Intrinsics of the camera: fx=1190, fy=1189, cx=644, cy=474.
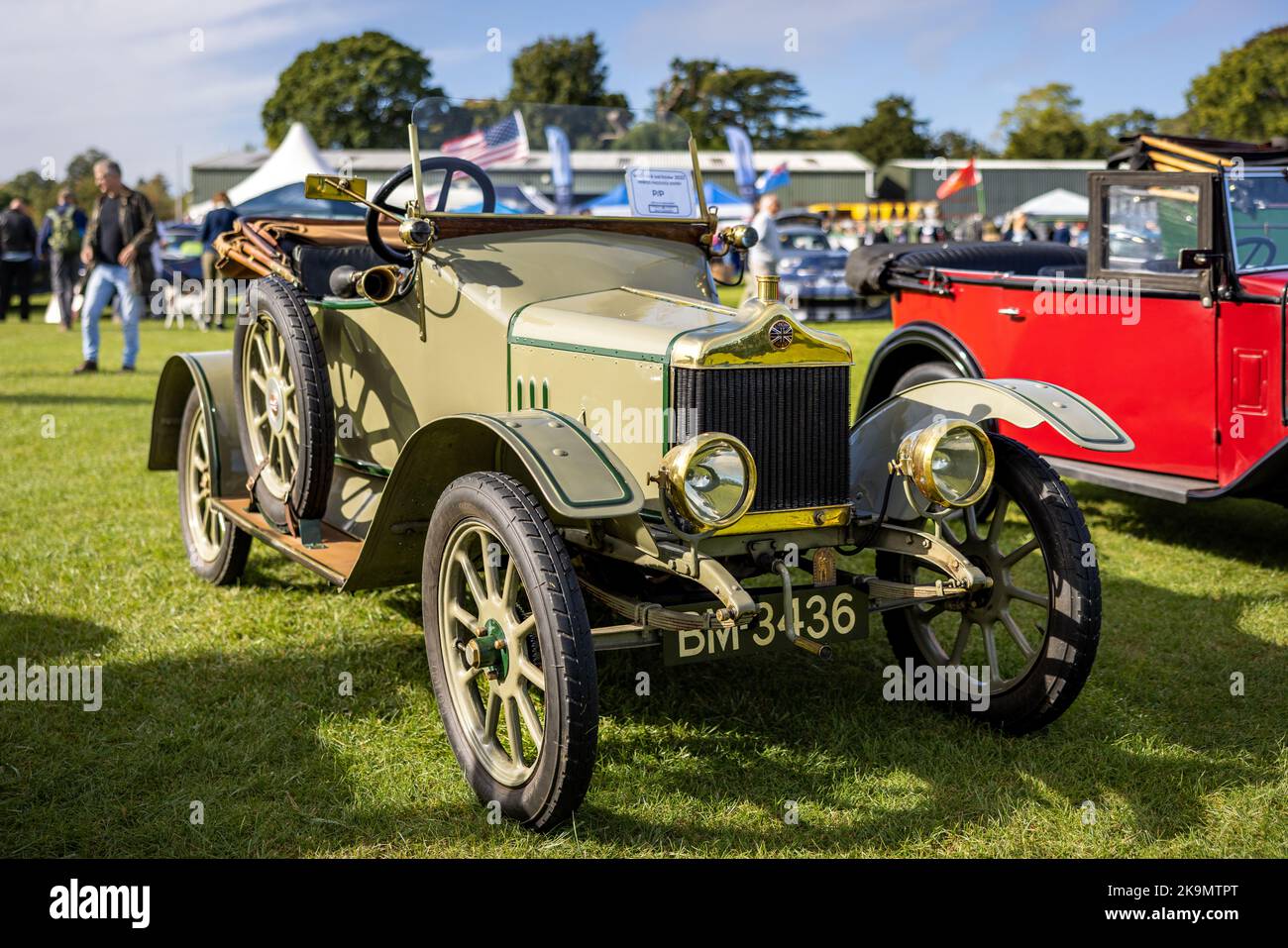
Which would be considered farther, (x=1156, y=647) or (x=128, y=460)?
(x=128, y=460)

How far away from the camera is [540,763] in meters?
3.06

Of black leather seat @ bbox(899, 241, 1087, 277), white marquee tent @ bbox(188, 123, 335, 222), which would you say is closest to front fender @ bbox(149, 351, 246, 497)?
black leather seat @ bbox(899, 241, 1087, 277)

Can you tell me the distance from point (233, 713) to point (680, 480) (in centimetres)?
191

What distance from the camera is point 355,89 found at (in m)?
71.1

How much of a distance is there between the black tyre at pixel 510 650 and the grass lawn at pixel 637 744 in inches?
5.9

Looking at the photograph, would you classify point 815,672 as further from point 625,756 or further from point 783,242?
point 783,242

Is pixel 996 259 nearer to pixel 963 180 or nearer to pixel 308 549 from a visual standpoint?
pixel 308 549

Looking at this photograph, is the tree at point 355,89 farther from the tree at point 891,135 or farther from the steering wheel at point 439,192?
the steering wheel at point 439,192

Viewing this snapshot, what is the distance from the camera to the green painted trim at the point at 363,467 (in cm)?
470

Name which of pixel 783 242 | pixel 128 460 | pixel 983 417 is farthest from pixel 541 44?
pixel 983 417

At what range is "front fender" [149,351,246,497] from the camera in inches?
207

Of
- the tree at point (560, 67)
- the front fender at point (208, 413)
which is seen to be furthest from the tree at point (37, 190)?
the front fender at point (208, 413)

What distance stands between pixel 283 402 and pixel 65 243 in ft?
53.3

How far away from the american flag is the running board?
2.96 m
